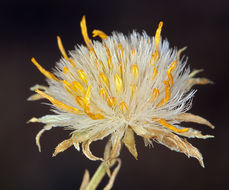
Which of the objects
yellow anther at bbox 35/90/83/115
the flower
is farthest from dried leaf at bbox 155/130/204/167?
yellow anther at bbox 35/90/83/115

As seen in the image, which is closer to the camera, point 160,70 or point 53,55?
point 160,70

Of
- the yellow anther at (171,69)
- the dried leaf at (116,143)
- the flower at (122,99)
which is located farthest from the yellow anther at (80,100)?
the yellow anther at (171,69)

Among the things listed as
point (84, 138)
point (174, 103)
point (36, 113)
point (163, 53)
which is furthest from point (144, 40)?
point (36, 113)

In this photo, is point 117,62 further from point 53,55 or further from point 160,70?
point 53,55

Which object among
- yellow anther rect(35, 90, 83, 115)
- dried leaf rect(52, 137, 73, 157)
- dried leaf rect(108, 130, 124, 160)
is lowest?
dried leaf rect(108, 130, 124, 160)

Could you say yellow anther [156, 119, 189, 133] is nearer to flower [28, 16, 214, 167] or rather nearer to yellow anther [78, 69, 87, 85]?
flower [28, 16, 214, 167]

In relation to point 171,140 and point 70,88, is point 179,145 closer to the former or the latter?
point 171,140

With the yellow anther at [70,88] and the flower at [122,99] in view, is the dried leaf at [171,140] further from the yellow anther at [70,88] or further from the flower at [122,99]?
the yellow anther at [70,88]

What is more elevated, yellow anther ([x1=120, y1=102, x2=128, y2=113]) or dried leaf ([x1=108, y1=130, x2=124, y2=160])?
yellow anther ([x1=120, y1=102, x2=128, y2=113])
